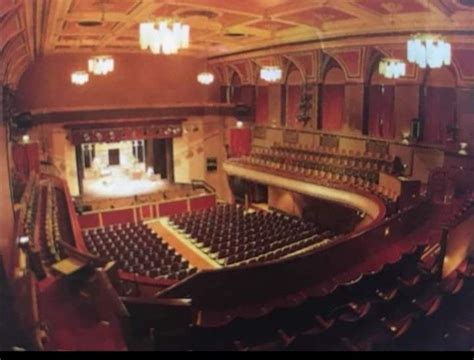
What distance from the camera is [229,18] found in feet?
23.7

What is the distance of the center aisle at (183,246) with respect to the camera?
757 cm

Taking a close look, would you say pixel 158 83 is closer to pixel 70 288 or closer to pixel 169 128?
pixel 169 128

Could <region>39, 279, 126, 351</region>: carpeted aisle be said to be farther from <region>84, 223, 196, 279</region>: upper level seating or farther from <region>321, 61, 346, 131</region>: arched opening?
<region>321, 61, 346, 131</region>: arched opening

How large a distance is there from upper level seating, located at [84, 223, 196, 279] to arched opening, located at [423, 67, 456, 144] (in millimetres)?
5203

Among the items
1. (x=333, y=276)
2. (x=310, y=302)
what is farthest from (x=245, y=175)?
(x=310, y=302)

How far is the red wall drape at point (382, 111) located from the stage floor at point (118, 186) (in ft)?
21.0

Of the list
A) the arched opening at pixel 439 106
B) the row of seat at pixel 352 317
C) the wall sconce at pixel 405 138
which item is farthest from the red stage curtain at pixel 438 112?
the row of seat at pixel 352 317

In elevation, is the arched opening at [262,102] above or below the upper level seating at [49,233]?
above

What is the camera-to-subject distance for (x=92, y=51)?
32.1ft

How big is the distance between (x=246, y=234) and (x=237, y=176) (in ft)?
15.0

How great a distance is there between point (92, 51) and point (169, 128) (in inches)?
157

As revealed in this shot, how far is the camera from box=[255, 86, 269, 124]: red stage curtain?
1311 cm

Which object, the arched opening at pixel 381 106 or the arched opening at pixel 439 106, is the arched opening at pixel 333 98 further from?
the arched opening at pixel 439 106

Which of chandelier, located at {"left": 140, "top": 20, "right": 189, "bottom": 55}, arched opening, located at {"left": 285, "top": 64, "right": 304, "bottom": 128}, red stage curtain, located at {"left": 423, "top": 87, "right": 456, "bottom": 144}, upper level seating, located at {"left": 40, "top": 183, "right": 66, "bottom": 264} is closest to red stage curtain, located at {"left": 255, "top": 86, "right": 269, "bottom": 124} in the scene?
arched opening, located at {"left": 285, "top": 64, "right": 304, "bottom": 128}
